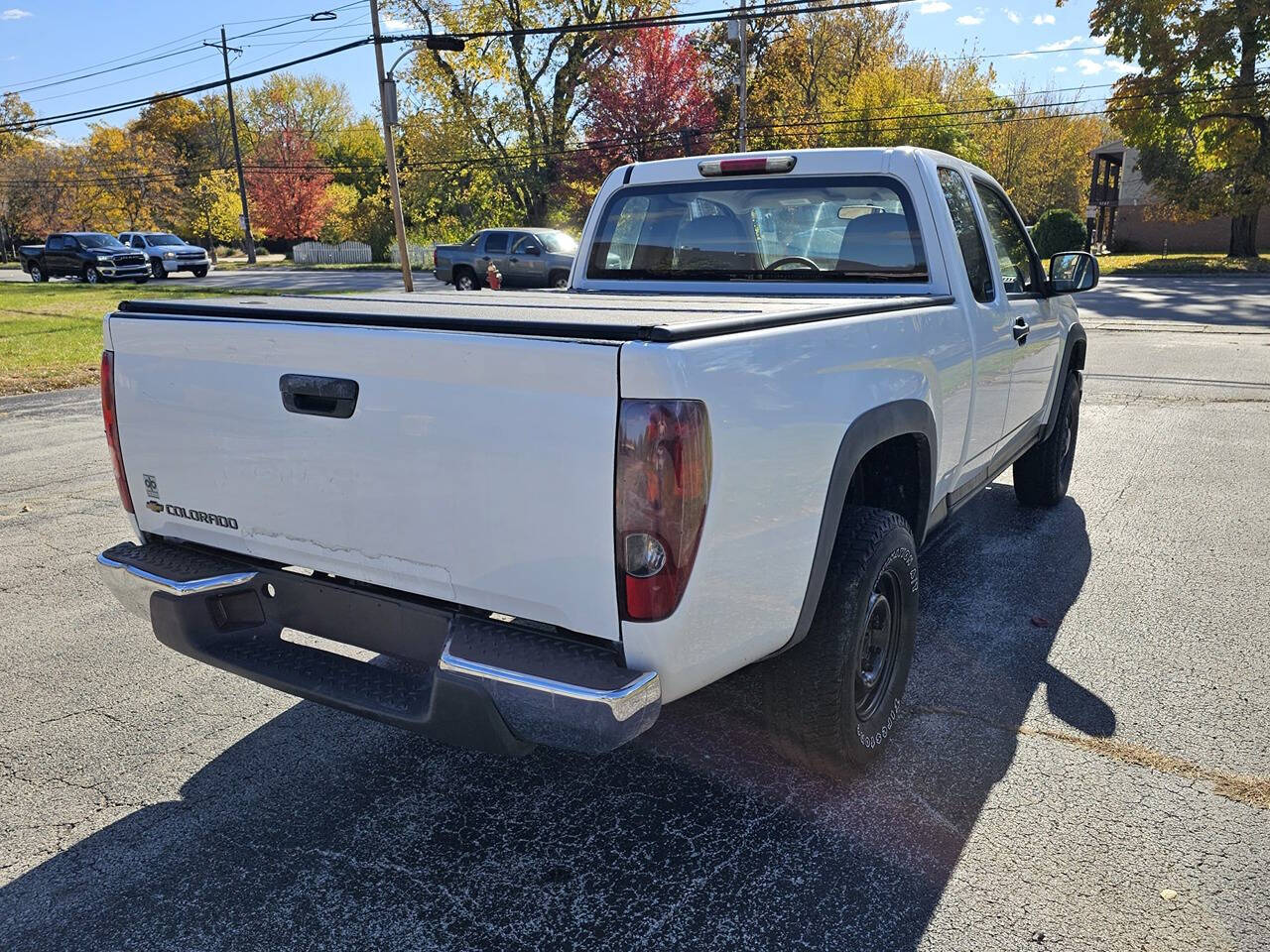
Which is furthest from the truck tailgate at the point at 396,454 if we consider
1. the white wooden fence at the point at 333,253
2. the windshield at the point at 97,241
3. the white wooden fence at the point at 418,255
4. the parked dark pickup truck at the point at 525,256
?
the white wooden fence at the point at 333,253

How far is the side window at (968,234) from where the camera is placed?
423cm

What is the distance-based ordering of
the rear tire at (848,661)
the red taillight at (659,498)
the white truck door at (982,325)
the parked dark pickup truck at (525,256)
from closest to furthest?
the red taillight at (659,498) < the rear tire at (848,661) < the white truck door at (982,325) < the parked dark pickup truck at (525,256)

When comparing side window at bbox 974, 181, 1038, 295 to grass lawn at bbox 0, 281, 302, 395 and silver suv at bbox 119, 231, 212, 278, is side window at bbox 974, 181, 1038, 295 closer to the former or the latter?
grass lawn at bbox 0, 281, 302, 395

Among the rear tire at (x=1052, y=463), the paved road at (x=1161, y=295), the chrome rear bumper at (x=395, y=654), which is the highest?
the chrome rear bumper at (x=395, y=654)

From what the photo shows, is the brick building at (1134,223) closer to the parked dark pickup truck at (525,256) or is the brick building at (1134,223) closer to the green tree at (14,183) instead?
the parked dark pickup truck at (525,256)

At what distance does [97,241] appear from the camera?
3438cm

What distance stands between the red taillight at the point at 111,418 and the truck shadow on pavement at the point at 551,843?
96cm

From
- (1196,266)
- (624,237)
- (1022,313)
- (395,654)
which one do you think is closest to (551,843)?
(395,654)

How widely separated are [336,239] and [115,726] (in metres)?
55.9

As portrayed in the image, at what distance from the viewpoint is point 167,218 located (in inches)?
2271

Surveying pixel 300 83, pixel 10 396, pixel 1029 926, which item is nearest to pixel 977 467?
pixel 1029 926

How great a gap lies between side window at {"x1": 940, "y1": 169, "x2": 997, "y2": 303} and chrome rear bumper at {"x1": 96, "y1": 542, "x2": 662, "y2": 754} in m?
2.73

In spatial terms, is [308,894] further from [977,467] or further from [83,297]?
[83,297]

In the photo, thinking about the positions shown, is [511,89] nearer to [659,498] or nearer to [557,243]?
[557,243]
